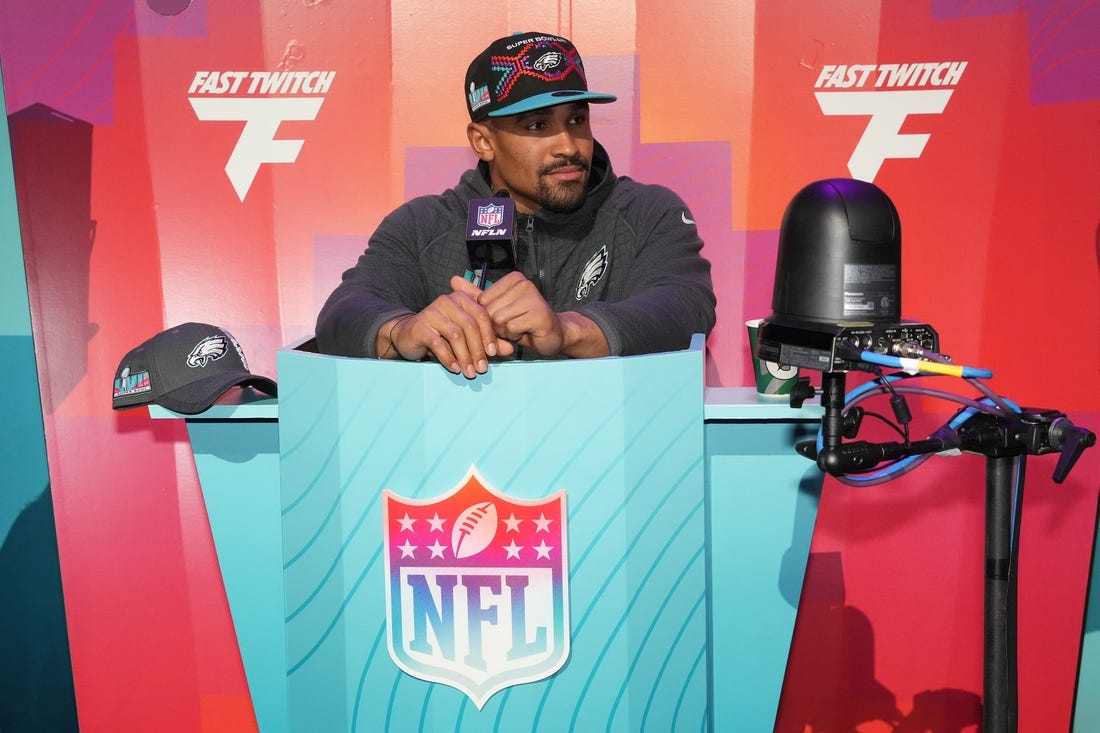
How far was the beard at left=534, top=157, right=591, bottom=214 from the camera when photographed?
1.98 meters

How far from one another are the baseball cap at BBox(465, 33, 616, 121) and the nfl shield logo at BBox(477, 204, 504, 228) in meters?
0.40

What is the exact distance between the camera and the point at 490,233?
1.54m

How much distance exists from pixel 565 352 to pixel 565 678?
1.51 feet

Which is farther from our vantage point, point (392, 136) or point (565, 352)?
point (392, 136)

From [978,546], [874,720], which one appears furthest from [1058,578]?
[874,720]

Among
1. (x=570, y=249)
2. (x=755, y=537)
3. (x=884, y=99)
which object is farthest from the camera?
(x=884, y=99)

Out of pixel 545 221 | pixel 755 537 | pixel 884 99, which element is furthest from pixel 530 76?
pixel 755 537

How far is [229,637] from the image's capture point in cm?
244

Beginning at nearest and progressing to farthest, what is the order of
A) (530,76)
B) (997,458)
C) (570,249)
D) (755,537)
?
(997,458)
(755,537)
(530,76)
(570,249)

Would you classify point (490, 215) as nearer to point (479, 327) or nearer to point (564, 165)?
point (479, 327)

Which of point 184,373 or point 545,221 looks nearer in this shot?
point 184,373

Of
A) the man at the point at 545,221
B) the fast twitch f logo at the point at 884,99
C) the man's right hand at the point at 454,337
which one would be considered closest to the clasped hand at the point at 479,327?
the man's right hand at the point at 454,337

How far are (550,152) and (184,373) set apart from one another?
0.80m

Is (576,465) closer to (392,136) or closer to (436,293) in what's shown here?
(436,293)
